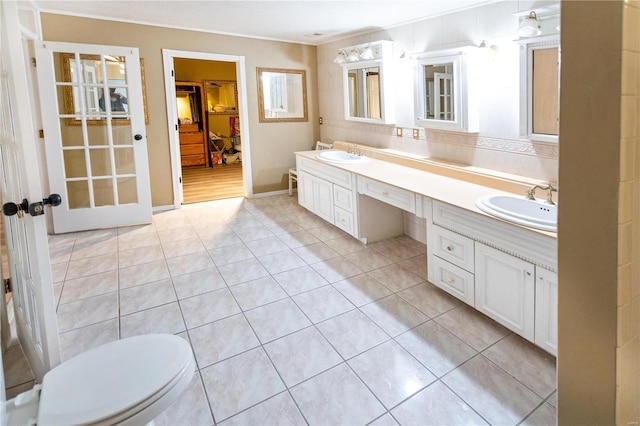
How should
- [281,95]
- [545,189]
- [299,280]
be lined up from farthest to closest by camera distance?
1. [281,95]
2. [299,280]
3. [545,189]

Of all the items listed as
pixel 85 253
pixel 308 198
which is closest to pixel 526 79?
pixel 308 198

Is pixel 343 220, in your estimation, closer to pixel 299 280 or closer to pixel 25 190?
pixel 299 280

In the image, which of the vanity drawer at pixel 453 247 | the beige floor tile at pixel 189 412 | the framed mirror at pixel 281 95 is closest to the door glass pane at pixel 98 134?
the framed mirror at pixel 281 95

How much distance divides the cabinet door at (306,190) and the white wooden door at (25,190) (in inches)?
116

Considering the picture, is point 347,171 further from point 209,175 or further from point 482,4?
point 209,175

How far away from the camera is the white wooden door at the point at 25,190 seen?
138 centimetres

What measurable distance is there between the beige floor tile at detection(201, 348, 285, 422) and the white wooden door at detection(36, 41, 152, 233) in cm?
296

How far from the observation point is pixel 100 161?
426cm

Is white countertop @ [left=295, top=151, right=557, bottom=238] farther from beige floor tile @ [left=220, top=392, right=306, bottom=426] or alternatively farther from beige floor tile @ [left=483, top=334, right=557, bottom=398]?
beige floor tile @ [left=220, top=392, right=306, bottom=426]

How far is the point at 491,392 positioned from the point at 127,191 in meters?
4.03

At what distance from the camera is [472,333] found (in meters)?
2.23

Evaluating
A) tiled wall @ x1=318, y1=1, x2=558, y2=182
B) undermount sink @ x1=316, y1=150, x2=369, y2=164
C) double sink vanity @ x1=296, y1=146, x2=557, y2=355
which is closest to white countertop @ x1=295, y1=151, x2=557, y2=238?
double sink vanity @ x1=296, y1=146, x2=557, y2=355

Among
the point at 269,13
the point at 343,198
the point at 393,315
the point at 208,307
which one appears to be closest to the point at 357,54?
the point at 269,13

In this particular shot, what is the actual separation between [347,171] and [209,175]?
14.6 feet
